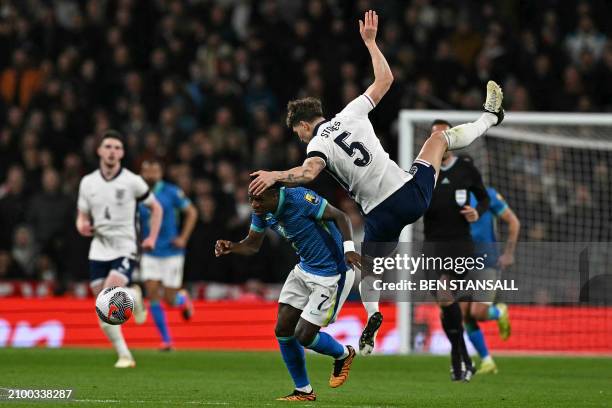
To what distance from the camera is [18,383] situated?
10.9 metres

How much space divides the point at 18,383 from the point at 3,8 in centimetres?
1316

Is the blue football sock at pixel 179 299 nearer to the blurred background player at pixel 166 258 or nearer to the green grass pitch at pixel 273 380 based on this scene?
the blurred background player at pixel 166 258

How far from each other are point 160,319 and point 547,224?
563 centimetres

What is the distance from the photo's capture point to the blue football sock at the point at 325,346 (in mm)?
9805

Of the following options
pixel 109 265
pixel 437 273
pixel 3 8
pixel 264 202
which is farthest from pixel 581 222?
pixel 3 8

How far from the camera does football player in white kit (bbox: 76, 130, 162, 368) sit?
43.6 feet

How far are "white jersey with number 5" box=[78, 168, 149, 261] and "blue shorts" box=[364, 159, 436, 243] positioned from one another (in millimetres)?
4252

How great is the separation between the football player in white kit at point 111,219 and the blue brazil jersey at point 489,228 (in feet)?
12.4

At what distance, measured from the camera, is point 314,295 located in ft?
32.1

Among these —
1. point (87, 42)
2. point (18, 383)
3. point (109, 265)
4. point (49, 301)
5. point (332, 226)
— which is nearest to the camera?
point (332, 226)

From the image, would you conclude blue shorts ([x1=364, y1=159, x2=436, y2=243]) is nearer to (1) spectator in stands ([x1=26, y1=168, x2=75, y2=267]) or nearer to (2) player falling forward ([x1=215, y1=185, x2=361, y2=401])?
(2) player falling forward ([x1=215, y1=185, x2=361, y2=401])

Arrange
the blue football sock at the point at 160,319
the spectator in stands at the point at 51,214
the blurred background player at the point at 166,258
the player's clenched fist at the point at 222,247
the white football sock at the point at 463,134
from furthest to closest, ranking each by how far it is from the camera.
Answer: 1. the spectator in stands at the point at 51,214
2. the blurred background player at the point at 166,258
3. the blue football sock at the point at 160,319
4. the white football sock at the point at 463,134
5. the player's clenched fist at the point at 222,247

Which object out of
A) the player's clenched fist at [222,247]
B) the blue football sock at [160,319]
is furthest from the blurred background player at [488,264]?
the blue football sock at [160,319]

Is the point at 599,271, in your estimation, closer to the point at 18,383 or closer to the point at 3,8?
the point at 18,383
